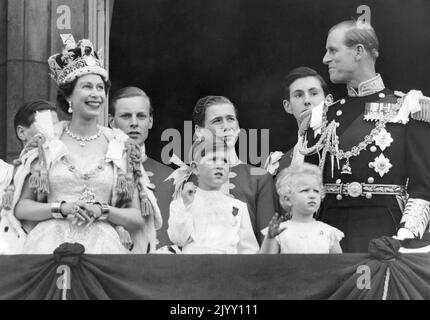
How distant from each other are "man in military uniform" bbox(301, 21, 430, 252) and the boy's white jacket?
0.96m

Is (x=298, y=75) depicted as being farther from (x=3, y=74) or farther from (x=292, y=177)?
(x=3, y=74)

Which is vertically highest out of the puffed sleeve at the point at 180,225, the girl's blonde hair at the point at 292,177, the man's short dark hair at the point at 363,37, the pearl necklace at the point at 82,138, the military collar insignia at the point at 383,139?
the man's short dark hair at the point at 363,37

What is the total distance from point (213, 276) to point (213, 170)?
2.71ft

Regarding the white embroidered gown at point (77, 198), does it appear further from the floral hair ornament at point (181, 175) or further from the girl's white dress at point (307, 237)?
the girl's white dress at point (307, 237)

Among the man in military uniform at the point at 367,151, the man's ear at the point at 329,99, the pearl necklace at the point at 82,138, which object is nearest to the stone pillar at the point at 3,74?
the pearl necklace at the point at 82,138

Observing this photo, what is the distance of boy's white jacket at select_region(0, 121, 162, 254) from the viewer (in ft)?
25.1

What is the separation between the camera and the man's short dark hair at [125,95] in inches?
328

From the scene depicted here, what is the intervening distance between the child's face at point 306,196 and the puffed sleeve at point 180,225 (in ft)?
1.92

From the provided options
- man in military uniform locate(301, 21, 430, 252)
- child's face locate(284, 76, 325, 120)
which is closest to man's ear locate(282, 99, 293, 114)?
child's face locate(284, 76, 325, 120)

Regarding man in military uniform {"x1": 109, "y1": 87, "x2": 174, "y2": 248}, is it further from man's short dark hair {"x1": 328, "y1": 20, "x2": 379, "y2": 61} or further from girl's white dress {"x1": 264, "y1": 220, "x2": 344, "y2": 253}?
man's short dark hair {"x1": 328, "y1": 20, "x2": 379, "y2": 61}

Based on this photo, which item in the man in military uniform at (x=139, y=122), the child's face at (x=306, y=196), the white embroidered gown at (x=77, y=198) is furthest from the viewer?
the man in military uniform at (x=139, y=122)

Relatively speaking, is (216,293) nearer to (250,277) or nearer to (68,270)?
(250,277)

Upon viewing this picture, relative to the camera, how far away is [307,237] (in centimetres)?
764
